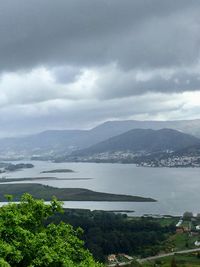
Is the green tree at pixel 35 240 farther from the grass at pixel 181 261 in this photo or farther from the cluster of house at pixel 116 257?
the cluster of house at pixel 116 257

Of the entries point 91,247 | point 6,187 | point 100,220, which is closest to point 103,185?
point 6,187

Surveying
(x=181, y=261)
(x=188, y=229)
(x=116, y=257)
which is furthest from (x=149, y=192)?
(x=181, y=261)

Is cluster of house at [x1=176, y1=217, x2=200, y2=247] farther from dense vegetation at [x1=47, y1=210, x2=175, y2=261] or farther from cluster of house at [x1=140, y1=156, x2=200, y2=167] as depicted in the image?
cluster of house at [x1=140, y1=156, x2=200, y2=167]

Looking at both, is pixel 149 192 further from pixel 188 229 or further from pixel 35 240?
pixel 35 240

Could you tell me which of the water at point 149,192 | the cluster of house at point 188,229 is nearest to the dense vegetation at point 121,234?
the cluster of house at point 188,229

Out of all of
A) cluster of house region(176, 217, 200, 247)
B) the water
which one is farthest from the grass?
the water
